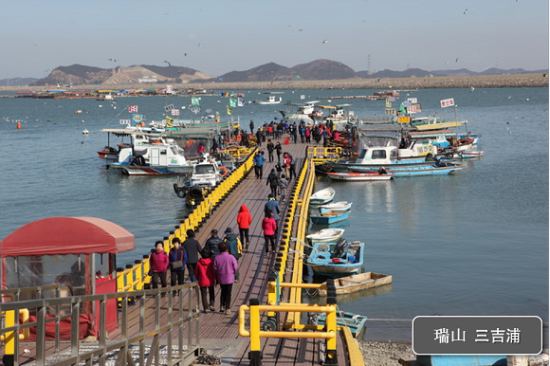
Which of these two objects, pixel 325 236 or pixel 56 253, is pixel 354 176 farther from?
pixel 56 253

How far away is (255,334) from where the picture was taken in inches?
376

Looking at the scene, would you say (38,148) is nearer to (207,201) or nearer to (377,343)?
(207,201)

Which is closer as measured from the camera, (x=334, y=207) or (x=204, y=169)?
(x=334, y=207)

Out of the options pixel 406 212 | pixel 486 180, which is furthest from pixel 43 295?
pixel 486 180

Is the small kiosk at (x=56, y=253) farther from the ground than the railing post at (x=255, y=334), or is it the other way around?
the small kiosk at (x=56, y=253)

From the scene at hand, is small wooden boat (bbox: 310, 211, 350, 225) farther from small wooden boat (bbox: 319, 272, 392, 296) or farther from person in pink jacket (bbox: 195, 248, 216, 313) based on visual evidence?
person in pink jacket (bbox: 195, 248, 216, 313)

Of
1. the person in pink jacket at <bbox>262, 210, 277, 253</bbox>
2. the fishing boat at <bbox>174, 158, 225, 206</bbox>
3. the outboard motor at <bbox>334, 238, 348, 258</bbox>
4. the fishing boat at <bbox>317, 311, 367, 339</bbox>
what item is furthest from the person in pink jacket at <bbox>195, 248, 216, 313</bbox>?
the fishing boat at <bbox>174, 158, 225, 206</bbox>

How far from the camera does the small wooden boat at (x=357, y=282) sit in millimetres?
23016

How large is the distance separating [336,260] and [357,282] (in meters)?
1.57

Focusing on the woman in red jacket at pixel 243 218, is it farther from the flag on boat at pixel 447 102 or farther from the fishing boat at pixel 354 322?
the flag on boat at pixel 447 102

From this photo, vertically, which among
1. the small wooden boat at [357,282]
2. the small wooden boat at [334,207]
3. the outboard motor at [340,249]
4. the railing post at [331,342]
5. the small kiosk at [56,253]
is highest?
the small kiosk at [56,253]

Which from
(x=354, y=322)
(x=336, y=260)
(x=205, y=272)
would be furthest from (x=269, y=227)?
(x=336, y=260)

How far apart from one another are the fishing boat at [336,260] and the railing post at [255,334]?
1487cm

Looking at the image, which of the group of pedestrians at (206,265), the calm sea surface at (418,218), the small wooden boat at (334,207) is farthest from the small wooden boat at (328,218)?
the group of pedestrians at (206,265)
